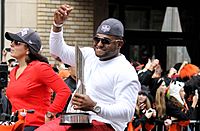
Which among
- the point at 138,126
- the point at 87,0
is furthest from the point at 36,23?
the point at 138,126

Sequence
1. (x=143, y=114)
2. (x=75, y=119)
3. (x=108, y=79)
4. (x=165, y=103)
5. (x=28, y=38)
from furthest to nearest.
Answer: (x=165, y=103) → (x=143, y=114) → (x=28, y=38) → (x=108, y=79) → (x=75, y=119)

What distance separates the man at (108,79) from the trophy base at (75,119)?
0.08m

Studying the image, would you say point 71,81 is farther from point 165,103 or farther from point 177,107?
point 177,107

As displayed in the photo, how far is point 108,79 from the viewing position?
5.53m

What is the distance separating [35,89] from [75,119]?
4.80 feet

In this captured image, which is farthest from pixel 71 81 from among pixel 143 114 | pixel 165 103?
pixel 165 103

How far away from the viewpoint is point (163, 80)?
452 inches

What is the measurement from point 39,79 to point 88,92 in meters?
1.16

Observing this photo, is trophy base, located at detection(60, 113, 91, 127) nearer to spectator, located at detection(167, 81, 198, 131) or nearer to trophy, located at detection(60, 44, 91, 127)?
trophy, located at detection(60, 44, 91, 127)

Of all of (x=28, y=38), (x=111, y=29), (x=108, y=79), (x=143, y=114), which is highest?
(x=111, y=29)

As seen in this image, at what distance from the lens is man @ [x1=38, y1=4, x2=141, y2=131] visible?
209 inches

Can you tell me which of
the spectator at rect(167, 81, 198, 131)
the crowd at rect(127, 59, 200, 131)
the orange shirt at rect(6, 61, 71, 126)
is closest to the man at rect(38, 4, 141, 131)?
the orange shirt at rect(6, 61, 71, 126)

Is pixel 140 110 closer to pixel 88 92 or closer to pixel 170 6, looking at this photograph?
pixel 88 92

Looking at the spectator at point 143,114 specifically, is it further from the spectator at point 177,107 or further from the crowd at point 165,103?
the spectator at point 177,107
